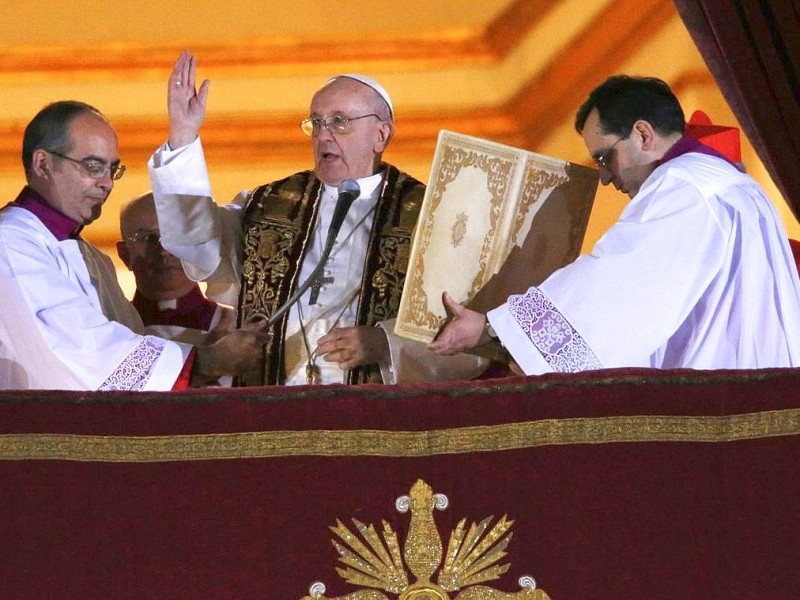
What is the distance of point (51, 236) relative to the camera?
3.98 meters

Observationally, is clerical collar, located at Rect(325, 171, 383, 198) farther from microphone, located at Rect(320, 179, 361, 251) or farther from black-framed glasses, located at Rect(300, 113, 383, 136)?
microphone, located at Rect(320, 179, 361, 251)

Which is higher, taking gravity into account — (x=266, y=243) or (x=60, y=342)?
(x=266, y=243)

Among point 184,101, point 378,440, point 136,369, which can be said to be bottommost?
point 378,440

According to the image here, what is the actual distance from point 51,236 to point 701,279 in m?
1.67

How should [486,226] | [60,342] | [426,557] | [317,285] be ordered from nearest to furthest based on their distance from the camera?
[426,557] → [60,342] → [486,226] → [317,285]

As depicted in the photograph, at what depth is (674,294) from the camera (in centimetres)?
357

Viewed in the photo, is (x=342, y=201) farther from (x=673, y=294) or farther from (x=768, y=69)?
(x=768, y=69)

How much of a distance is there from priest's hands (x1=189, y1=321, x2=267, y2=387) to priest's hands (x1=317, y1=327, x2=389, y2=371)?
17cm

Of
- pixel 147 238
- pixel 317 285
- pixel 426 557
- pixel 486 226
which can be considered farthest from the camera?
pixel 147 238

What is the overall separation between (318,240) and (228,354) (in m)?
0.56

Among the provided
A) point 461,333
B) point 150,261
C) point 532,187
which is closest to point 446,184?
point 532,187

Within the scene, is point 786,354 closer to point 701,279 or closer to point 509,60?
point 701,279

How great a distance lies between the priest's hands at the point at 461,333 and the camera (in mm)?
3631

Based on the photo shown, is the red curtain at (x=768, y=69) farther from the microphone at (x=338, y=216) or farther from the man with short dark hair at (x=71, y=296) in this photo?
the man with short dark hair at (x=71, y=296)
